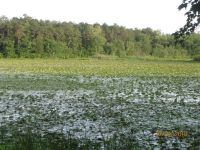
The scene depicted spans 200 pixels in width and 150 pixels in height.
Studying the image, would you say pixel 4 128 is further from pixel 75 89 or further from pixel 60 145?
pixel 75 89

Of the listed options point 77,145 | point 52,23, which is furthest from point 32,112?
point 52,23

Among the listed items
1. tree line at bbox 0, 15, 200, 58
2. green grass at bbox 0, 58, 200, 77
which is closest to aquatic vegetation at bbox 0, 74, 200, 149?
green grass at bbox 0, 58, 200, 77

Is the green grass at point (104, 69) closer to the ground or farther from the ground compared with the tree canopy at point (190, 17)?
closer to the ground

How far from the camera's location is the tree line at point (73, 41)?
4131 inches

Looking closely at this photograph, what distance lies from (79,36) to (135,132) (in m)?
104

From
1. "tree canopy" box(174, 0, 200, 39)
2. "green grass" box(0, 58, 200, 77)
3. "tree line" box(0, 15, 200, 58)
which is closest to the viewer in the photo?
"tree canopy" box(174, 0, 200, 39)

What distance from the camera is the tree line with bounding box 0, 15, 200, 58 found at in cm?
10494

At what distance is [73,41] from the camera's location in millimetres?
115125

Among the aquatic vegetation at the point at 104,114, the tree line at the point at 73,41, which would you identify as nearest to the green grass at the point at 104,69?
the aquatic vegetation at the point at 104,114

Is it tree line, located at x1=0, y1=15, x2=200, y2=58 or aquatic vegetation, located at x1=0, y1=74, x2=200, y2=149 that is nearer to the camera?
aquatic vegetation, located at x1=0, y1=74, x2=200, y2=149

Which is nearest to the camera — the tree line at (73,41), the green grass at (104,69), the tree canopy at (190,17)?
the tree canopy at (190,17)
